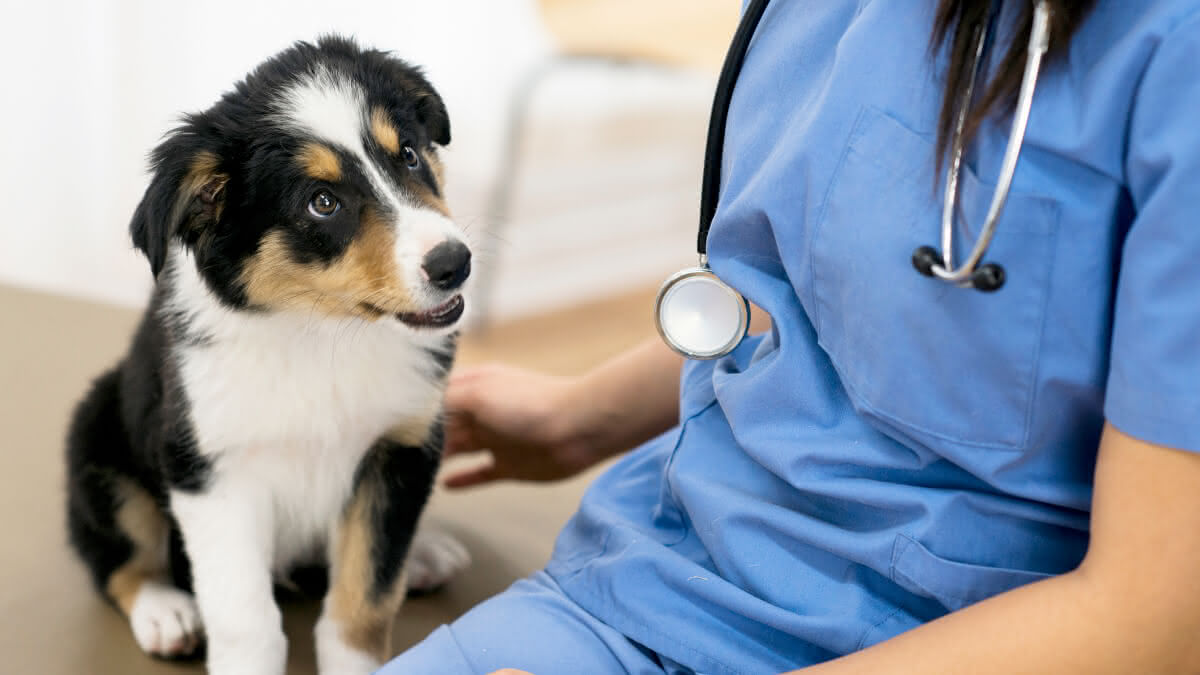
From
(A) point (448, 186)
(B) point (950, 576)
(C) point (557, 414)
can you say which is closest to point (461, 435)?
(C) point (557, 414)

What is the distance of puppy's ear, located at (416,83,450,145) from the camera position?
138cm

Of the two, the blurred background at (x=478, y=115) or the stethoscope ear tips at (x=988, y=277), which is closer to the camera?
the stethoscope ear tips at (x=988, y=277)

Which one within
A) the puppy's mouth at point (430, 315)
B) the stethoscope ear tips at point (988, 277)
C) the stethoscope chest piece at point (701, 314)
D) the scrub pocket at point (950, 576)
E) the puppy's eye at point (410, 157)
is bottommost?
the scrub pocket at point (950, 576)

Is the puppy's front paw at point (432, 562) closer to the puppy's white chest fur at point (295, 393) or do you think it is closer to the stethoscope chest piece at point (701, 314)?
the puppy's white chest fur at point (295, 393)

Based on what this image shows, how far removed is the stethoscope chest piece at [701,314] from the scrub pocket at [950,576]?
A: 0.24m

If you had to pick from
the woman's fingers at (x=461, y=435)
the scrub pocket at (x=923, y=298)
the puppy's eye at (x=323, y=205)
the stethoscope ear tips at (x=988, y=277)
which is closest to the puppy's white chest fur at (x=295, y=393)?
the puppy's eye at (x=323, y=205)

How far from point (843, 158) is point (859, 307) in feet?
A: 0.37

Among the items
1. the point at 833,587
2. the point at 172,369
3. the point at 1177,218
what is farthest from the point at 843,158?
the point at 172,369

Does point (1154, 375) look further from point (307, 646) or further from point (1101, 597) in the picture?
point (307, 646)

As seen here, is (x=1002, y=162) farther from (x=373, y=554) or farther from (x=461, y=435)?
(x=461, y=435)

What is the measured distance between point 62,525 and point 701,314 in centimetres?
86

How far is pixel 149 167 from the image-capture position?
1.22m

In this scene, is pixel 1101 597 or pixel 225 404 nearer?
pixel 1101 597

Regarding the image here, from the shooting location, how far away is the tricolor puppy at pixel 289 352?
1212 mm
